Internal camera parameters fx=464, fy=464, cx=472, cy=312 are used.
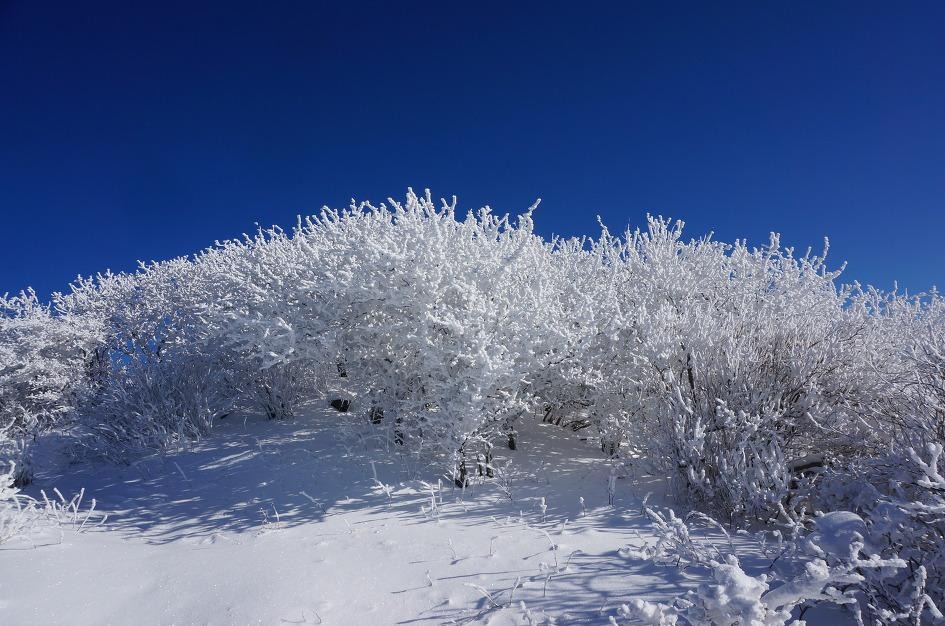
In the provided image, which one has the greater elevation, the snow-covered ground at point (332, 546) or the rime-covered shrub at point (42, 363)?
the rime-covered shrub at point (42, 363)

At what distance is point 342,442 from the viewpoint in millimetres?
7762

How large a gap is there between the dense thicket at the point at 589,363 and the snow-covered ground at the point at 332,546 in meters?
0.79

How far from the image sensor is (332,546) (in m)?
4.66

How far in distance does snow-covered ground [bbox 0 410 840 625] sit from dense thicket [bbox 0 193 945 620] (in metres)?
0.79

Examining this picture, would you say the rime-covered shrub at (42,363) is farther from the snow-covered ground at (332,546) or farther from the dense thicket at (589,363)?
the snow-covered ground at (332,546)

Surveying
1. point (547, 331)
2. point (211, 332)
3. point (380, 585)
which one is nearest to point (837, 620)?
point (380, 585)

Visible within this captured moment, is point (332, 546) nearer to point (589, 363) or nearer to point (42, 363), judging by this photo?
point (589, 363)

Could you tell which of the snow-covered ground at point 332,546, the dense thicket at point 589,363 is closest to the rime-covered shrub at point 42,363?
the dense thicket at point 589,363

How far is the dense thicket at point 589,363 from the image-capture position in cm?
535

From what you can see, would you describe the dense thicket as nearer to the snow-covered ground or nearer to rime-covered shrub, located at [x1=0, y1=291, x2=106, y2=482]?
the snow-covered ground

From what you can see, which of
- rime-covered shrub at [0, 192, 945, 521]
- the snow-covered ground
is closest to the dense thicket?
rime-covered shrub at [0, 192, 945, 521]

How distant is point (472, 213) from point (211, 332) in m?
5.98

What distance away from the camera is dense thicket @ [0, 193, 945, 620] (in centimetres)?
535

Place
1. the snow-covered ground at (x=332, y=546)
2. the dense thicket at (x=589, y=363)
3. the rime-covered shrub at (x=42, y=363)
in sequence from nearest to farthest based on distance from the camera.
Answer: the snow-covered ground at (x=332, y=546) < the dense thicket at (x=589, y=363) < the rime-covered shrub at (x=42, y=363)
